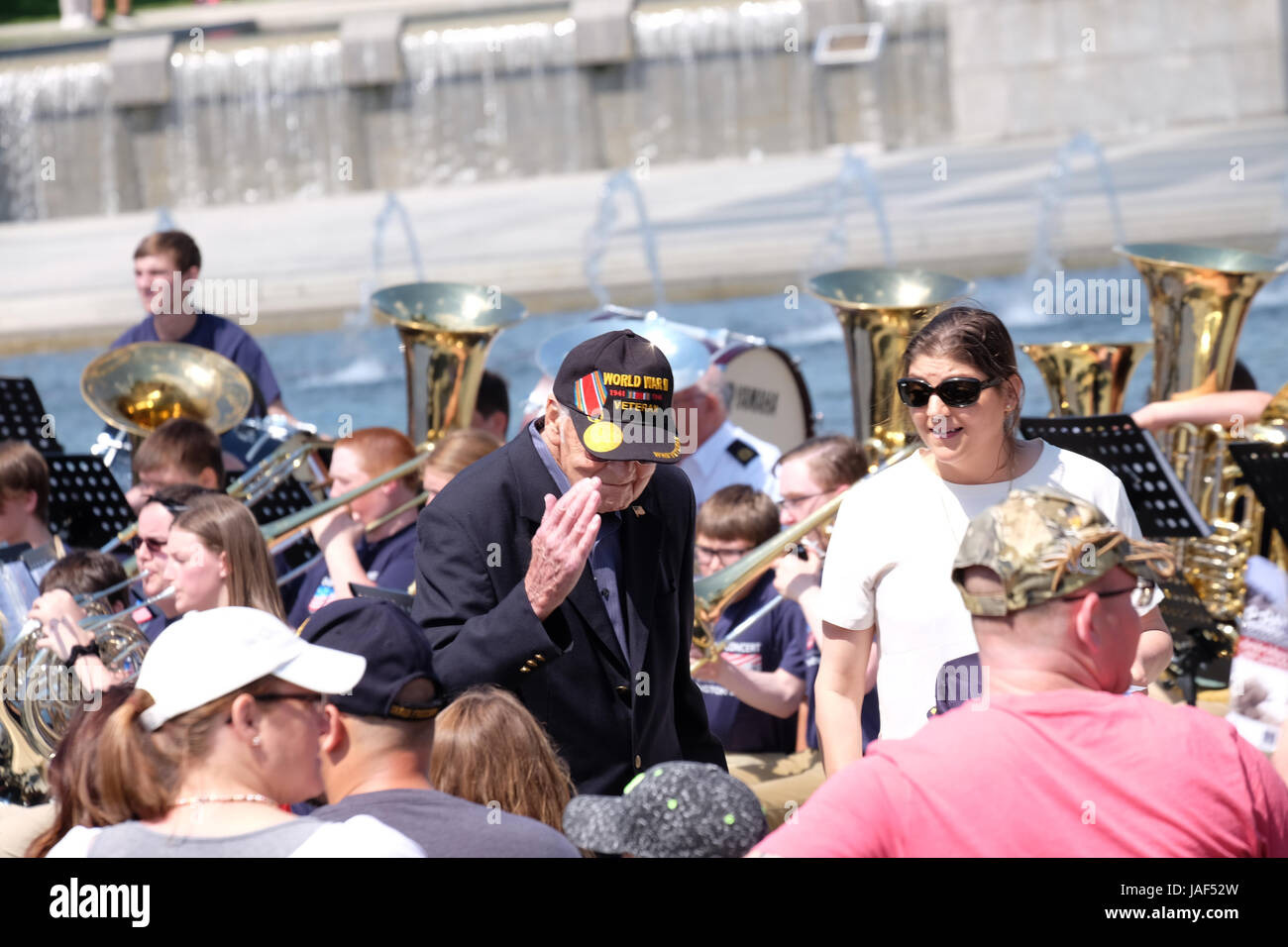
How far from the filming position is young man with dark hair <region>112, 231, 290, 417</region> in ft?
20.6

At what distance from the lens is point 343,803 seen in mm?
2375

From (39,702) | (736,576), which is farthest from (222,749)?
(736,576)

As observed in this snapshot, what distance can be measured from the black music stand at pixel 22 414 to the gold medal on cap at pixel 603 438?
3.65m

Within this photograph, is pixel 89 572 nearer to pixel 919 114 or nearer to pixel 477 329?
pixel 477 329

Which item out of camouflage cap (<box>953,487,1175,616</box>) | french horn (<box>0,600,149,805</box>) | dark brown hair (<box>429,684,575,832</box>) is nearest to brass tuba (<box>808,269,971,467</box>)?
french horn (<box>0,600,149,805</box>)

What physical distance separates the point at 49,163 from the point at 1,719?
16919mm

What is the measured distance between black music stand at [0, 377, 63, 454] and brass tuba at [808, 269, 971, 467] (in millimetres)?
2820

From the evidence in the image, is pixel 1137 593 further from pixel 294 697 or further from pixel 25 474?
pixel 25 474

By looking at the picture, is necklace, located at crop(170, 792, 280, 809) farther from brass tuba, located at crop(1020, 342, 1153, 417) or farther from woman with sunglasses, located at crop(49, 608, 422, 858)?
brass tuba, located at crop(1020, 342, 1153, 417)

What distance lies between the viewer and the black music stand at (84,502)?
558cm

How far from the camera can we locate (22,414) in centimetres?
598

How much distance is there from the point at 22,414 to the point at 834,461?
3.07 metres

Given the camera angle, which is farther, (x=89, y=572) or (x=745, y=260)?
(x=745, y=260)

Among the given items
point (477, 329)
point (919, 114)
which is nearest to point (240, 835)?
point (477, 329)
